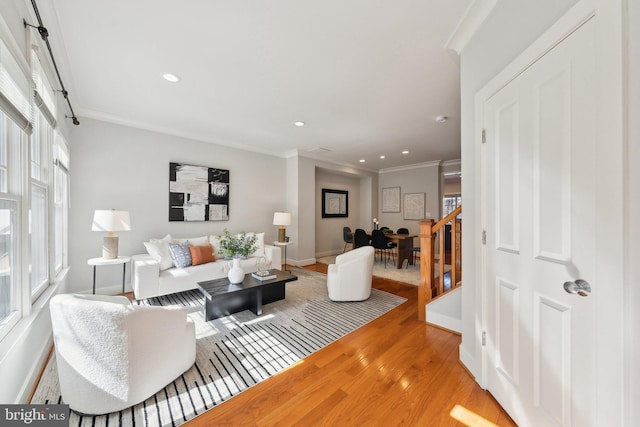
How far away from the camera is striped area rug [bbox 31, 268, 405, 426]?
4.91ft

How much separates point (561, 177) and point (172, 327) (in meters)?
2.41

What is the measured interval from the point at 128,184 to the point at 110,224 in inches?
41.5

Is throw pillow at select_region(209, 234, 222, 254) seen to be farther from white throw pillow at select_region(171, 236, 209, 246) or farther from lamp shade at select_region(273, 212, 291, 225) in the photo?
lamp shade at select_region(273, 212, 291, 225)

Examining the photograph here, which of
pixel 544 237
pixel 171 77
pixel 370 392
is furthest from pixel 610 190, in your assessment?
pixel 171 77

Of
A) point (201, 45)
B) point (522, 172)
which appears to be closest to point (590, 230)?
point (522, 172)

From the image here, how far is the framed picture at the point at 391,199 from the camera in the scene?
23.6 feet

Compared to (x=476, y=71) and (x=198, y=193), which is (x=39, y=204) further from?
(x=476, y=71)

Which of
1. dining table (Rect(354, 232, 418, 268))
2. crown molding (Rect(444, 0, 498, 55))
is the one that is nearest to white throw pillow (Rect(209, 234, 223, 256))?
dining table (Rect(354, 232, 418, 268))

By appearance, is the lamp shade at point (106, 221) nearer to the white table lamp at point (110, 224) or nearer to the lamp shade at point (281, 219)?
the white table lamp at point (110, 224)

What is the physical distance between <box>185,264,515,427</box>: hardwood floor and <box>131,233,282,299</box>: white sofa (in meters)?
2.15

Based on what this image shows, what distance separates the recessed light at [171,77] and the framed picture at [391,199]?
606cm

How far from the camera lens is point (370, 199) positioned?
738 cm

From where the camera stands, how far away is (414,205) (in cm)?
681

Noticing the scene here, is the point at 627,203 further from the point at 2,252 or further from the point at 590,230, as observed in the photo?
the point at 2,252
